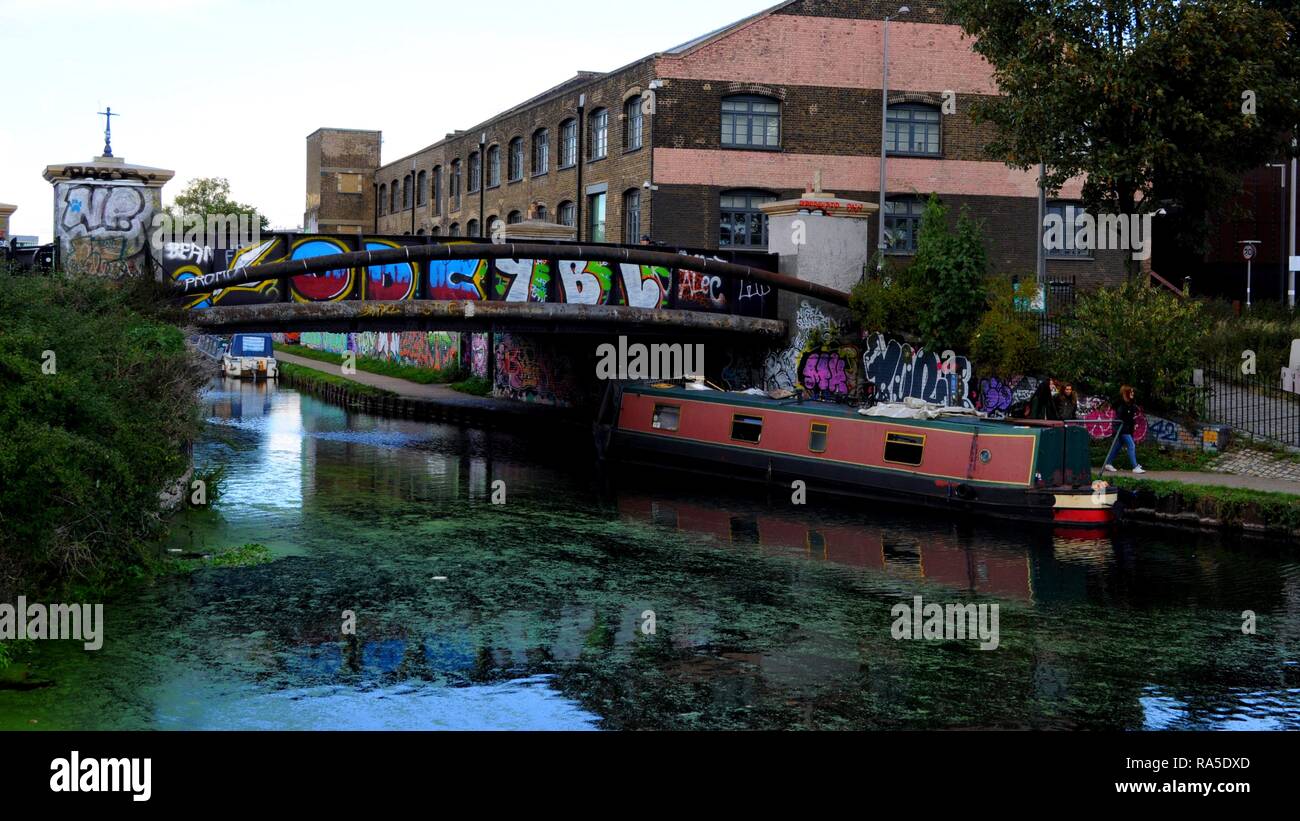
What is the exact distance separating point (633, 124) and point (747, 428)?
1593cm

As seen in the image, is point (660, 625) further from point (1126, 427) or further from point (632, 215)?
point (632, 215)

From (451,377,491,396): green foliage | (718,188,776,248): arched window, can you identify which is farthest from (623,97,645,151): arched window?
(451,377,491,396): green foliage

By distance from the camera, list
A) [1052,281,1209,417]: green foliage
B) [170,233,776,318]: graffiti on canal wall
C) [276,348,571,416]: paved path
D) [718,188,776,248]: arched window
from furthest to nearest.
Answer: [276,348,571,416]: paved path, [718,188,776,248]: arched window, [170,233,776,318]: graffiti on canal wall, [1052,281,1209,417]: green foliage

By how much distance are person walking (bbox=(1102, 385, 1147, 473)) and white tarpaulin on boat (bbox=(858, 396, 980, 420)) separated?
2.37m

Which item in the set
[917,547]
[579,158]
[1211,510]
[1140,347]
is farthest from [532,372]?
[1211,510]

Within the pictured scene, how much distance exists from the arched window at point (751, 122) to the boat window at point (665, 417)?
1282cm

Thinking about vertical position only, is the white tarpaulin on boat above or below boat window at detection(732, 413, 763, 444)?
above

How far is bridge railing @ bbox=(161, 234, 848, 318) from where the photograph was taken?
24.0m

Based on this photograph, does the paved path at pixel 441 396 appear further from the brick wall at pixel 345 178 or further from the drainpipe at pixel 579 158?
the brick wall at pixel 345 178

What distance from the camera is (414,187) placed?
205ft

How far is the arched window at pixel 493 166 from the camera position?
1969 inches

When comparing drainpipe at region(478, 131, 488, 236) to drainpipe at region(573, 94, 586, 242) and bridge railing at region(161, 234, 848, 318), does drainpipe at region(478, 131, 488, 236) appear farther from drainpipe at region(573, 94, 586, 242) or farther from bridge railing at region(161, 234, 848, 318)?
bridge railing at region(161, 234, 848, 318)

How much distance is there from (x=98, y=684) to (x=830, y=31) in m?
31.7
